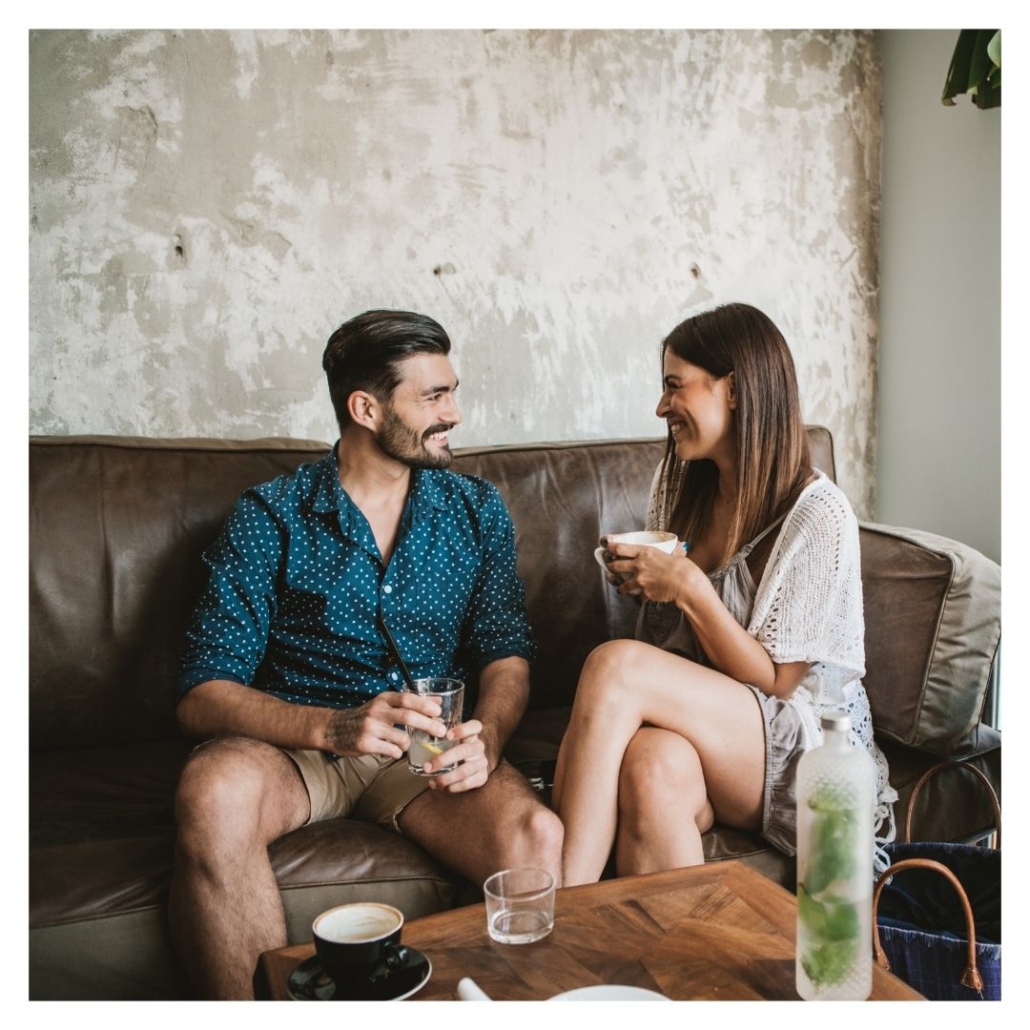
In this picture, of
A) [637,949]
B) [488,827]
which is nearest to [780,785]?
[488,827]

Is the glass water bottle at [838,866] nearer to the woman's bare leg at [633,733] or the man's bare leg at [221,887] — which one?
the woman's bare leg at [633,733]

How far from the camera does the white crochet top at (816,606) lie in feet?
5.33

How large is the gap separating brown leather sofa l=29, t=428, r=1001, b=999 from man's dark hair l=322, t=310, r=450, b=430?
0.24 m

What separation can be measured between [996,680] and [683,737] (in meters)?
0.64

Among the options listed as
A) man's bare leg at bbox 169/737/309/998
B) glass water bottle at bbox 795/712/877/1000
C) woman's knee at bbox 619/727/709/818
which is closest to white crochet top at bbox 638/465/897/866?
woman's knee at bbox 619/727/709/818

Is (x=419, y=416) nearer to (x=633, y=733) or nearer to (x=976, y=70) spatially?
(x=633, y=733)

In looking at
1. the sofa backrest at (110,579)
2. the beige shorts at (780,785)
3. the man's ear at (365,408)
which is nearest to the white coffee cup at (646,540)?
the beige shorts at (780,785)

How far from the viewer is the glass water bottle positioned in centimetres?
94

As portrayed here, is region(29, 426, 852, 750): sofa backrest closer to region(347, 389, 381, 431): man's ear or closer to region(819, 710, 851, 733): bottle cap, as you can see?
region(347, 389, 381, 431): man's ear

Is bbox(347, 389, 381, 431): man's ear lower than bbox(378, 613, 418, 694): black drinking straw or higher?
Result: higher

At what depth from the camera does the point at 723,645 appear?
1.61 meters

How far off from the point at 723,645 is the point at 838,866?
26.9 inches

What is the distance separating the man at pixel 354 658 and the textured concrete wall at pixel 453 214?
534 mm
